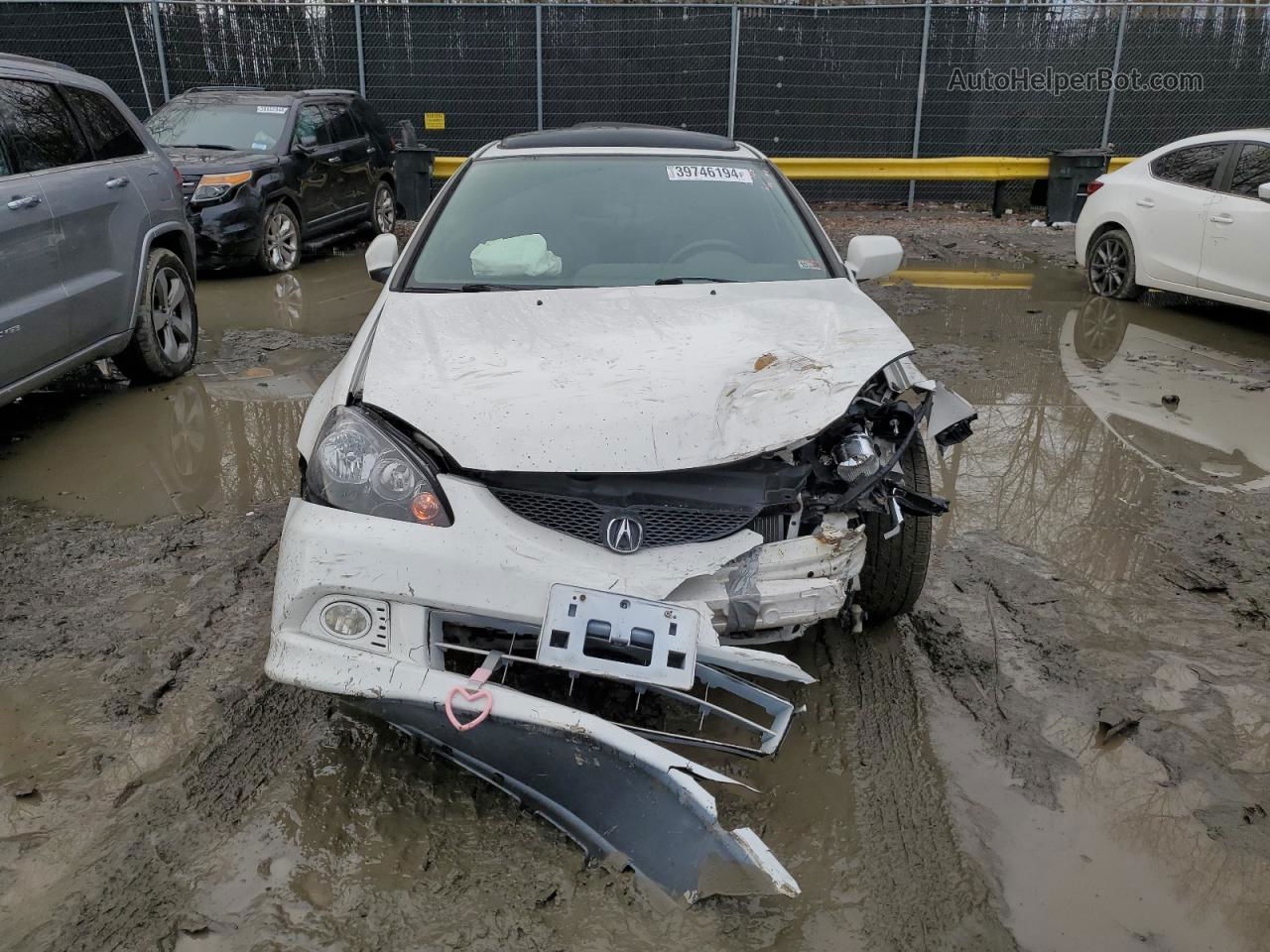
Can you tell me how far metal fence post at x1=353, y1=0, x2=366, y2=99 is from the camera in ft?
48.2

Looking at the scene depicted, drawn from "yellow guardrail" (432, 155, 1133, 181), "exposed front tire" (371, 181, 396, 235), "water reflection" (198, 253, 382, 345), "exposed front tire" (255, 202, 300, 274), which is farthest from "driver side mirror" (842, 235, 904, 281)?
"yellow guardrail" (432, 155, 1133, 181)

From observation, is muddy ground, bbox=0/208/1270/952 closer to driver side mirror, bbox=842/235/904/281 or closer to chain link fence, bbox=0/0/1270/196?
driver side mirror, bbox=842/235/904/281

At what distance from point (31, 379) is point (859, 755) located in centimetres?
425

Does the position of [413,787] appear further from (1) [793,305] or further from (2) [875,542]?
(1) [793,305]

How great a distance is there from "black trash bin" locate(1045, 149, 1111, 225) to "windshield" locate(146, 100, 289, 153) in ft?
31.3

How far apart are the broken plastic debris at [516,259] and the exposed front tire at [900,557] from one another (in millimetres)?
1477

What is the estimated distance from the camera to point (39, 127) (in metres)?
5.20

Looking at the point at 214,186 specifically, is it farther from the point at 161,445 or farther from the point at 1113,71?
the point at 1113,71

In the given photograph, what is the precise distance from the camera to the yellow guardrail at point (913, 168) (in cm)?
1386

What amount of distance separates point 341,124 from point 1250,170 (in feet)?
28.1

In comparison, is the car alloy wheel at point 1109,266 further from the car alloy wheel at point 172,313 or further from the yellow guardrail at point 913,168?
the car alloy wheel at point 172,313

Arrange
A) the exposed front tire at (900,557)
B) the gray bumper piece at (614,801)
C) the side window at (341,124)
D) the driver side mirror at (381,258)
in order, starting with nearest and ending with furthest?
the gray bumper piece at (614,801), the exposed front tire at (900,557), the driver side mirror at (381,258), the side window at (341,124)

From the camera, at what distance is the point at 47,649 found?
136 inches

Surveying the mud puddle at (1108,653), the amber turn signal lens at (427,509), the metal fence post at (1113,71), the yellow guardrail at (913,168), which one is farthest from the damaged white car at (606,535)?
the metal fence post at (1113,71)
